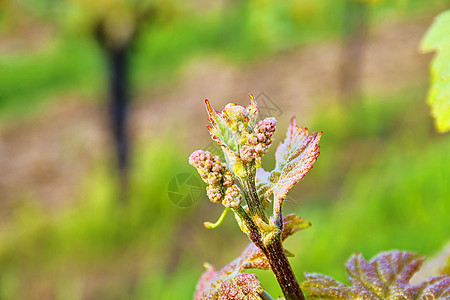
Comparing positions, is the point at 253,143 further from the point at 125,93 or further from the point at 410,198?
the point at 125,93

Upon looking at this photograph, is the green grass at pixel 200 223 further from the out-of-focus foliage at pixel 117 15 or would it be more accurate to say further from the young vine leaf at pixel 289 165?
the young vine leaf at pixel 289 165

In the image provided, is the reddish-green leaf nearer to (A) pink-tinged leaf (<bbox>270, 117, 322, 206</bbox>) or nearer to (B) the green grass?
(A) pink-tinged leaf (<bbox>270, 117, 322, 206</bbox>)

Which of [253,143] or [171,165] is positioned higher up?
[171,165]

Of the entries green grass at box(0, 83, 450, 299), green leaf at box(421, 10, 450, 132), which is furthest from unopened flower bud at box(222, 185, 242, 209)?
green grass at box(0, 83, 450, 299)

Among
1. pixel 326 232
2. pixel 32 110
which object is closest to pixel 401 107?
pixel 326 232

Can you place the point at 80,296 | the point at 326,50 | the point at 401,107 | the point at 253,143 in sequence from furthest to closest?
the point at 326,50
the point at 401,107
the point at 80,296
the point at 253,143

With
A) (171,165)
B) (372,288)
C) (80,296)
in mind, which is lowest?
(372,288)

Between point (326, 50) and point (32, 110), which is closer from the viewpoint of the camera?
point (32, 110)
